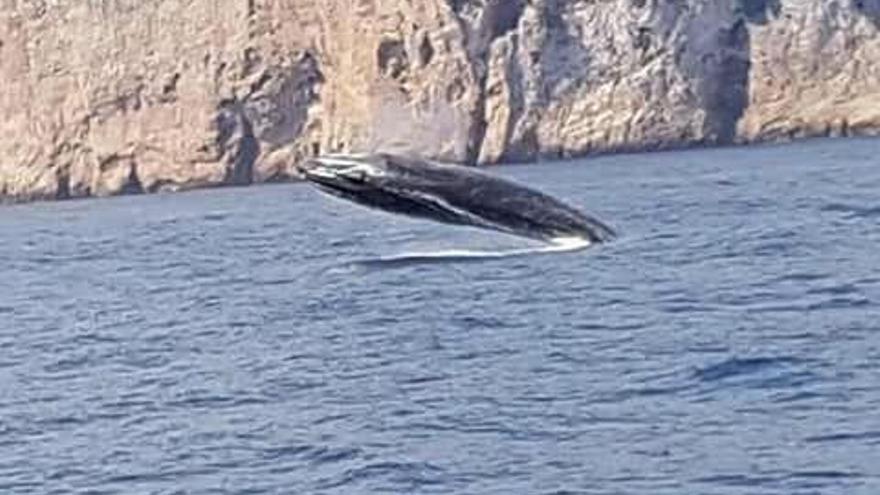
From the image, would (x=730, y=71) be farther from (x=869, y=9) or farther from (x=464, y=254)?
(x=464, y=254)

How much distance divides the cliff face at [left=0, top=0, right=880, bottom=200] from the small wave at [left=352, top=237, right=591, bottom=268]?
1295 inches

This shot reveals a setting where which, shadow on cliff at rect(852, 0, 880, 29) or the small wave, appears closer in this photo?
the small wave

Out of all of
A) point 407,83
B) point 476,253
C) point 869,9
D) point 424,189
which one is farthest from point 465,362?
point 869,9

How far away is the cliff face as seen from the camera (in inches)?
2359

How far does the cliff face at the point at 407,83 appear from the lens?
2359 inches

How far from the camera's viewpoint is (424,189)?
16.0 metres

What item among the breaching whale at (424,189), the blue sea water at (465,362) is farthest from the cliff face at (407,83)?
the breaching whale at (424,189)

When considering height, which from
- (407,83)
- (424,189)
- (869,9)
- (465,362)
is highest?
(424,189)

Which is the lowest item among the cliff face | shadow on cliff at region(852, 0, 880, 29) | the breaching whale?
the cliff face

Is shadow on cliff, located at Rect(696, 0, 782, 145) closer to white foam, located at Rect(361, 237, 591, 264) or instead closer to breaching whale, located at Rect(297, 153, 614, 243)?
white foam, located at Rect(361, 237, 591, 264)

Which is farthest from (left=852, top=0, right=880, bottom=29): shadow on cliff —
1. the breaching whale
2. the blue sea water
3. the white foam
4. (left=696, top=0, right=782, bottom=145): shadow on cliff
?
the breaching whale

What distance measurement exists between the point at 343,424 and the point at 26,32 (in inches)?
1943

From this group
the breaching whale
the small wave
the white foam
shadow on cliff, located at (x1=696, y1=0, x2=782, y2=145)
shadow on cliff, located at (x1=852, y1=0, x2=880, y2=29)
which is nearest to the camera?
the breaching whale

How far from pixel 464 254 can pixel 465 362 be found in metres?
7.27
